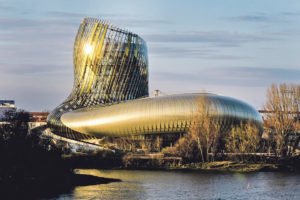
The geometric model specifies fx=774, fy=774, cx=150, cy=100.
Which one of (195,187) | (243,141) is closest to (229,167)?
(243,141)

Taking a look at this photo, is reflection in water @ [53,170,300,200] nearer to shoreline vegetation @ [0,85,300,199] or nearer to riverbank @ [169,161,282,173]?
riverbank @ [169,161,282,173]

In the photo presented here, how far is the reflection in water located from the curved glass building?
26455 mm

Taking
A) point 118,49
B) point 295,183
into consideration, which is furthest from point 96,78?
point 295,183

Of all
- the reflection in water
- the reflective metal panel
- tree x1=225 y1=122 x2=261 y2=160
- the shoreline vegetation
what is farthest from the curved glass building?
the reflection in water

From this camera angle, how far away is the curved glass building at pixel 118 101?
103188mm

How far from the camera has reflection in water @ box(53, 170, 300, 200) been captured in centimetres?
5625

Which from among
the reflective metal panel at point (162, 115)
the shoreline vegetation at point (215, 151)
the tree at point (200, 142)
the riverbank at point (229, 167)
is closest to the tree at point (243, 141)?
the shoreline vegetation at point (215, 151)

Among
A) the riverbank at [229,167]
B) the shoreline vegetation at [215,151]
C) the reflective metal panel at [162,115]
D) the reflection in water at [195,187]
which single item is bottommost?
the reflection in water at [195,187]

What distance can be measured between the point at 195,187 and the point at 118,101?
63.8 meters

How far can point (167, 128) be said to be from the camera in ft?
338

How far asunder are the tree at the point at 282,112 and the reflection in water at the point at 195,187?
38.9ft

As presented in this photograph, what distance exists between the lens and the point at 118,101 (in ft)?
410

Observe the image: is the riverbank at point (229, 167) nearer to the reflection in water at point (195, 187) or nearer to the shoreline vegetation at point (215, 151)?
the shoreline vegetation at point (215, 151)

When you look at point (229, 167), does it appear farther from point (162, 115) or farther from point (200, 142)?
point (162, 115)
